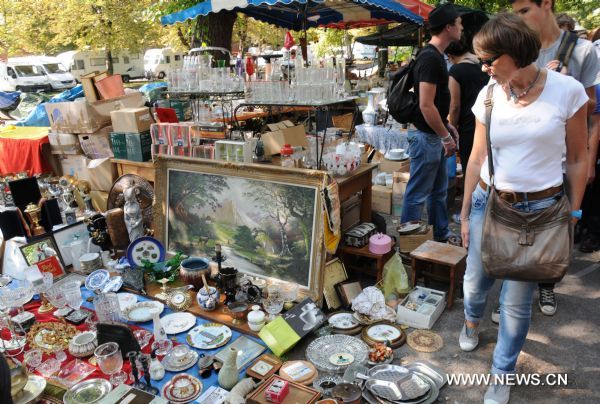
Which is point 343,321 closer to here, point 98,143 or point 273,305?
point 273,305

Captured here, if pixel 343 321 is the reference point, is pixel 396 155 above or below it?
above

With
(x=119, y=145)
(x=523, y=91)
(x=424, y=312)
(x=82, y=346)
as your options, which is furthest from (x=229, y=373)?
(x=119, y=145)

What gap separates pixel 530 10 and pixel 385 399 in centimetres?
216

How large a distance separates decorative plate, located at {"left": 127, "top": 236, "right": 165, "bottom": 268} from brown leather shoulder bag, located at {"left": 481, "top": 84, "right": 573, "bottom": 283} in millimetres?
2582

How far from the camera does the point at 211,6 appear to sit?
14.8 ft

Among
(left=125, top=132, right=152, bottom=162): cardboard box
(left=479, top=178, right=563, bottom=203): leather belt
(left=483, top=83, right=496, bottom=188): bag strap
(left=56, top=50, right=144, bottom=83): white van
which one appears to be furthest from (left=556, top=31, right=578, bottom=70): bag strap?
(left=56, top=50, right=144, bottom=83): white van

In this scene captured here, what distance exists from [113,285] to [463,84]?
339cm

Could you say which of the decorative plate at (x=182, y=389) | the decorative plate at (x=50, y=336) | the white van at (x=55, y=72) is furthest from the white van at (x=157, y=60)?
the decorative plate at (x=182, y=389)

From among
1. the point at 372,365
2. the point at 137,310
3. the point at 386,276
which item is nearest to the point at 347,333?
the point at 372,365

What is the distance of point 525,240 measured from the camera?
1.90 m

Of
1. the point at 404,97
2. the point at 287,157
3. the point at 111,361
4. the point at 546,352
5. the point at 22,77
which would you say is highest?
the point at 404,97

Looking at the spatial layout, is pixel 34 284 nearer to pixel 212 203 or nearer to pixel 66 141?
pixel 212 203

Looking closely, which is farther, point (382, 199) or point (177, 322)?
point (382, 199)

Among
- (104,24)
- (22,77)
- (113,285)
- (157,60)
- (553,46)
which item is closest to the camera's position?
(553,46)
